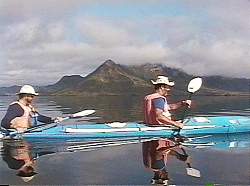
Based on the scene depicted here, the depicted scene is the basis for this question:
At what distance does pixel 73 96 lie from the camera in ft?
113

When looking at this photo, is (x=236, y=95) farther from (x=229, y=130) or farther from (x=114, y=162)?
(x=114, y=162)

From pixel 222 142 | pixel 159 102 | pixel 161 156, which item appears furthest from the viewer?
pixel 159 102

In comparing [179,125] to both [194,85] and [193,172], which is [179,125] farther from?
[193,172]

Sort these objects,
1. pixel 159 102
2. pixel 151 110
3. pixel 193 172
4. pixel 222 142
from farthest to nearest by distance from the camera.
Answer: pixel 151 110, pixel 159 102, pixel 222 142, pixel 193 172

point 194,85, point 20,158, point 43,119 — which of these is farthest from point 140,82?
point 20,158

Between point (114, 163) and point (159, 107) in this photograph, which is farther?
point (159, 107)

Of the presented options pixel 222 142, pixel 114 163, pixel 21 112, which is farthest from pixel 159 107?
pixel 21 112

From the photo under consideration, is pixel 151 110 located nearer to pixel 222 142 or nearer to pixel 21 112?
pixel 222 142

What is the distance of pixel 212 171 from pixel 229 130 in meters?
4.40

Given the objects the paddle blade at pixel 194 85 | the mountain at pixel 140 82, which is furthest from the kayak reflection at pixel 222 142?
the mountain at pixel 140 82

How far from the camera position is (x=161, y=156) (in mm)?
8148

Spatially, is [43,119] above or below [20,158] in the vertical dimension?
above

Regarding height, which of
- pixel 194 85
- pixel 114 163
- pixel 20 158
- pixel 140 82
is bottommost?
pixel 114 163

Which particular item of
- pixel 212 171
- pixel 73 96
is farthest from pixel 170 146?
pixel 73 96
